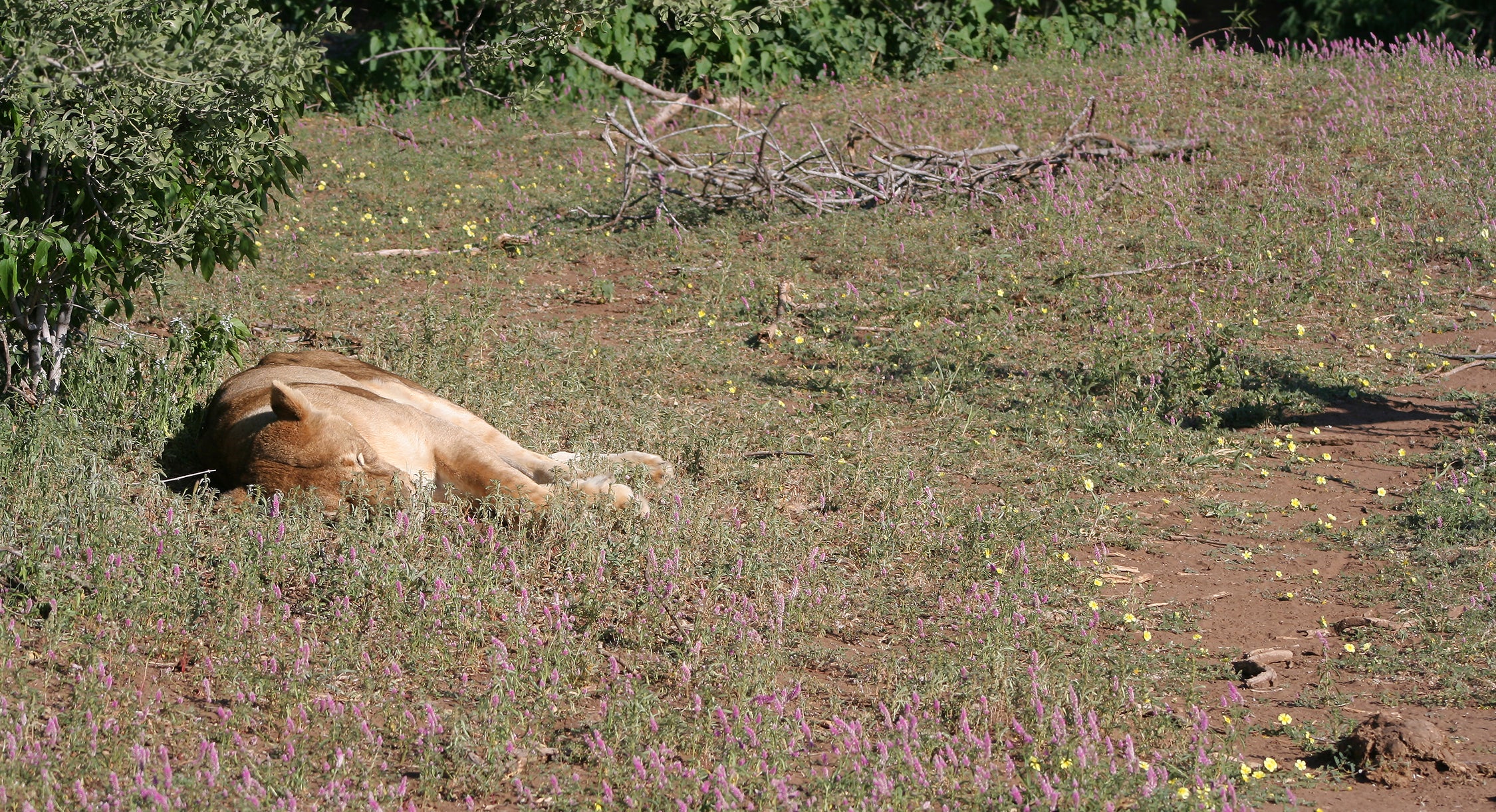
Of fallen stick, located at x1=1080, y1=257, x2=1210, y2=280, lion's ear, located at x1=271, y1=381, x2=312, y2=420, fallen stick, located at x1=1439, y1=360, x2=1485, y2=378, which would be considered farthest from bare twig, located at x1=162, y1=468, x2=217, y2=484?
fallen stick, located at x1=1439, y1=360, x2=1485, y2=378

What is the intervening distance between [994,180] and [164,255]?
666cm

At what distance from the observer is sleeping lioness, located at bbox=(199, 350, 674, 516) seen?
525cm

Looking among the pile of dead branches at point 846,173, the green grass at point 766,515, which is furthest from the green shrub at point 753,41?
the green grass at point 766,515

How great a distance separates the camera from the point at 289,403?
16.9 ft

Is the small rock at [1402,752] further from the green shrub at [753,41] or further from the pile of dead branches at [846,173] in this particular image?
the green shrub at [753,41]

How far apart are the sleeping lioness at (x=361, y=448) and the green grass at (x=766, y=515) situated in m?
0.15

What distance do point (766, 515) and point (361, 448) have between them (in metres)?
1.63

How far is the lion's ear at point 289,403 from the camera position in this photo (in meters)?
5.14

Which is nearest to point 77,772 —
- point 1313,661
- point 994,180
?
point 1313,661

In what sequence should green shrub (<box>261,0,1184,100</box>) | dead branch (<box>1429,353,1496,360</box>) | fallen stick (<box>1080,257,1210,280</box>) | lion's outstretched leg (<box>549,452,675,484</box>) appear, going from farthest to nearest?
green shrub (<box>261,0,1184,100</box>) < fallen stick (<box>1080,257,1210,280</box>) < dead branch (<box>1429,353,1496,360</box>) < lion's outstretched leg (<box>549,452,675,484</box>)

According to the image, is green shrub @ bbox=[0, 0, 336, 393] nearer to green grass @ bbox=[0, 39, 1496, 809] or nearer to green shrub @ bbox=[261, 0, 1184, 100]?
green grass @ bbox=[0, 39, 1496, 809]

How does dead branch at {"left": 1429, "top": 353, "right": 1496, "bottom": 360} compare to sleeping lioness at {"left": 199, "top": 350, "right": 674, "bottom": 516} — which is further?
dead branch at {"left": 1429, "top": 353, "right": 1496, "bottom": 360}

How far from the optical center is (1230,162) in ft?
35.4

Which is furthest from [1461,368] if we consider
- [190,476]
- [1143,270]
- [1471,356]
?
[190,476]
